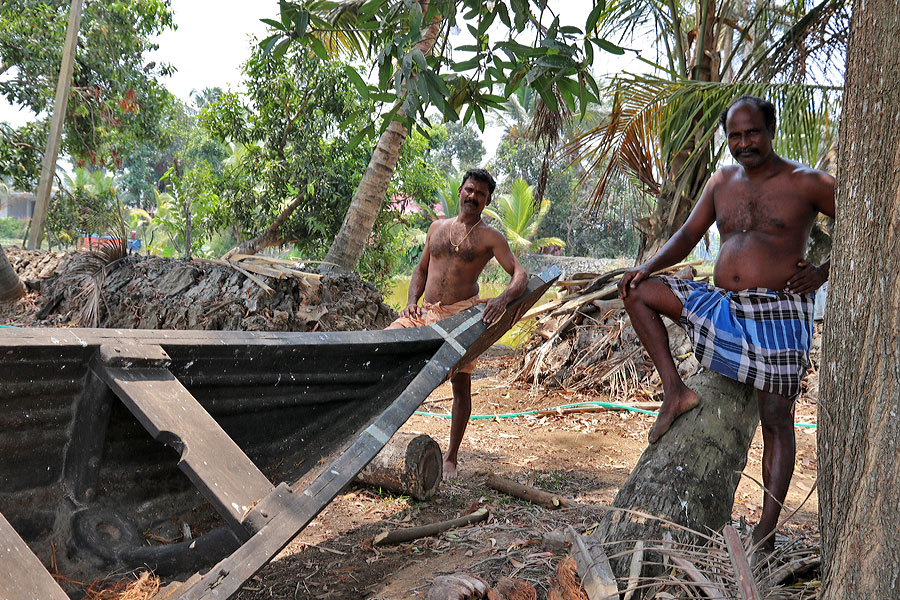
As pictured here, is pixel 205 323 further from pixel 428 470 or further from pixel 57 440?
pixel 57 440

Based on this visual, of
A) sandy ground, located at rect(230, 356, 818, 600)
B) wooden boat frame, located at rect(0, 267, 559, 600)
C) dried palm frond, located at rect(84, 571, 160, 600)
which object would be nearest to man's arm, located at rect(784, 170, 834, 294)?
sandy ground, located at rect(230, 356, 818, 600)

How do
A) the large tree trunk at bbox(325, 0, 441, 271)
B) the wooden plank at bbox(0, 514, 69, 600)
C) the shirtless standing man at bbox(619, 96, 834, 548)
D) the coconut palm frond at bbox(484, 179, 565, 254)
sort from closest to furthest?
the wooden plank at bbox(0, 514, 69, 600) → the shirtless standing man at bbox(619, 96, 834, 548) → the large tree trunk at bbox(325, 0, 441, 271) → the coconut palm frond at bbox(484, 179, 565, 254)

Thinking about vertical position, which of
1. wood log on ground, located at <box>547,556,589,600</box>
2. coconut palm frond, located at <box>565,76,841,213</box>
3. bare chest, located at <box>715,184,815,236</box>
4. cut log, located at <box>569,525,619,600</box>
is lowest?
wood log on ground, located at <box>547,556,589,600</box>

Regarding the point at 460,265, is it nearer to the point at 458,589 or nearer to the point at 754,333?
the point at 754,333

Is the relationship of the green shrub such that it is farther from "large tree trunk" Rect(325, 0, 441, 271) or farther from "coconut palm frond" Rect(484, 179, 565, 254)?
"large tree trunk" Rect(325, 0, 441, 271)

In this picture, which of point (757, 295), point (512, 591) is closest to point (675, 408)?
point (757, 295)

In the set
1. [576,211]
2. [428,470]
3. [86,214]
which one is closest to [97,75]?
[86,214]

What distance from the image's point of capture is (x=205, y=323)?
5.58 m

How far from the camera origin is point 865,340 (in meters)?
1.42

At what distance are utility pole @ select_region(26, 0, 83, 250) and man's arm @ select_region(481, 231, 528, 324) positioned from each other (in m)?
8.21

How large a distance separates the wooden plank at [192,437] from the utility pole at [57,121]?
28.5 feet

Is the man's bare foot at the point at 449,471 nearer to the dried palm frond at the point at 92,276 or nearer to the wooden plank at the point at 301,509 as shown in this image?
the wooden plank at the point at 301,509

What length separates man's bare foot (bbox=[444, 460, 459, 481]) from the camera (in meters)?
3.96

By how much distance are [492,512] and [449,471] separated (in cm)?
68
